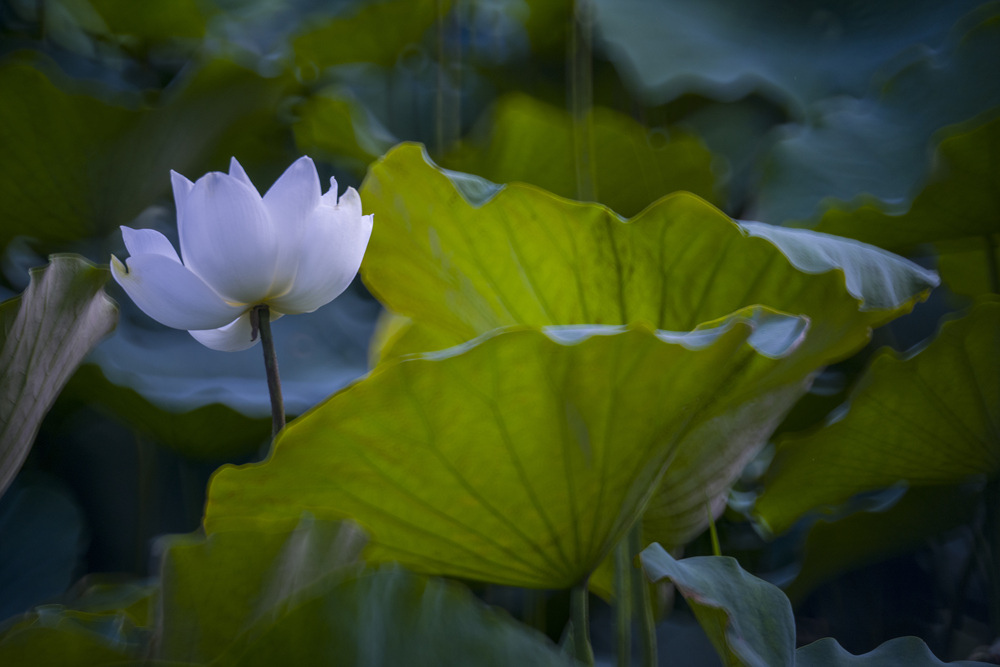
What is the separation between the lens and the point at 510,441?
31cm

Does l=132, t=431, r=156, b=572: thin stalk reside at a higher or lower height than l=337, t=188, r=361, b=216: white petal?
lower

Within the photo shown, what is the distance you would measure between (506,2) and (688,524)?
82cm

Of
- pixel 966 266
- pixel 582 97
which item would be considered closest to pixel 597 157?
pixel 582 97

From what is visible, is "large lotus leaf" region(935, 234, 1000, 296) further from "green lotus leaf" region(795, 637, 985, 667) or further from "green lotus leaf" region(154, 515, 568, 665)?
"green lotus leaf" region(154, 515, 568, 665)

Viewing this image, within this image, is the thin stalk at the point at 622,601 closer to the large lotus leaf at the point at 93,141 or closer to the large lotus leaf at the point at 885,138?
the large lotus leaf at the point at 885,138

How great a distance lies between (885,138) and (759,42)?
25 centimetres

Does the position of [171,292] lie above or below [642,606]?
above

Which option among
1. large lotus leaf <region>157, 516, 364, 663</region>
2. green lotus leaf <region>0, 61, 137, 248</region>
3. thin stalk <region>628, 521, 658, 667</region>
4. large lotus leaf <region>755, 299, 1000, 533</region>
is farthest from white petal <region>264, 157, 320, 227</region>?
green lotus leaf <region>0, 61, 137, 248</region>

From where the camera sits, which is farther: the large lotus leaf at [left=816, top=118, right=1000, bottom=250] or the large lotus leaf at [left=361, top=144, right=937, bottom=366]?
the large lotus leaf at [left=816, top=118, right=1000, bottom=250]

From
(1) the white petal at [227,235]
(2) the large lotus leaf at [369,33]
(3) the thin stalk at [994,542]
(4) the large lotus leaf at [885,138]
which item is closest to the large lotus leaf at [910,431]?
(3) the thin stalk at [994,542]

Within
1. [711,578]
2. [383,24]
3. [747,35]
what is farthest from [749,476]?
[383,24]

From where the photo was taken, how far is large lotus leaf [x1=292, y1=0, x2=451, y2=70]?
0.90 m

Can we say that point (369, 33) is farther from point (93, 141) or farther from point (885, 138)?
point (885, 138)

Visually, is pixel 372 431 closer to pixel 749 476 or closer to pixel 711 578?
pixel 711 578
